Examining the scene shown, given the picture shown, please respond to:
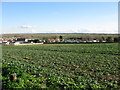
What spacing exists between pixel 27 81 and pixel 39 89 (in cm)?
114

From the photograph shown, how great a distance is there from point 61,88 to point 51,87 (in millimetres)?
489

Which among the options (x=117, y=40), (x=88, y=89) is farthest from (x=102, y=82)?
(x=117, y=40)

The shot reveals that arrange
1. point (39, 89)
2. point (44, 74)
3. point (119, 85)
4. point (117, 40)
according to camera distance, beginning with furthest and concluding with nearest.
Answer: point (117, 40) < point (44, 74) < point (119, 85) < point (39, 89)

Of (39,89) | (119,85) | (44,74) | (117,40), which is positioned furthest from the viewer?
(117,40)

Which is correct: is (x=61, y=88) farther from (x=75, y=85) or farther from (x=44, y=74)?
(x=44, y=74)

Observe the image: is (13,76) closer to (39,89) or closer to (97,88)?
(39,89)

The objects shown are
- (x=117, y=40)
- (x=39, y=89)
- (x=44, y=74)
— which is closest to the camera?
(x=39, y=89)

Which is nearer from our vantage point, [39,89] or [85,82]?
[39,89]

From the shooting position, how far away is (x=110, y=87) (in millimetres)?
7238

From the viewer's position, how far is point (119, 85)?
7.48m

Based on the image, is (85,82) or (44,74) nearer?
(85,82)

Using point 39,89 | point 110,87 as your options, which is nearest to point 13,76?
point 39,89

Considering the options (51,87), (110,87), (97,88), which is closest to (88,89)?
(97,88)

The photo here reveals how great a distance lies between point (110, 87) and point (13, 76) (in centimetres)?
510
